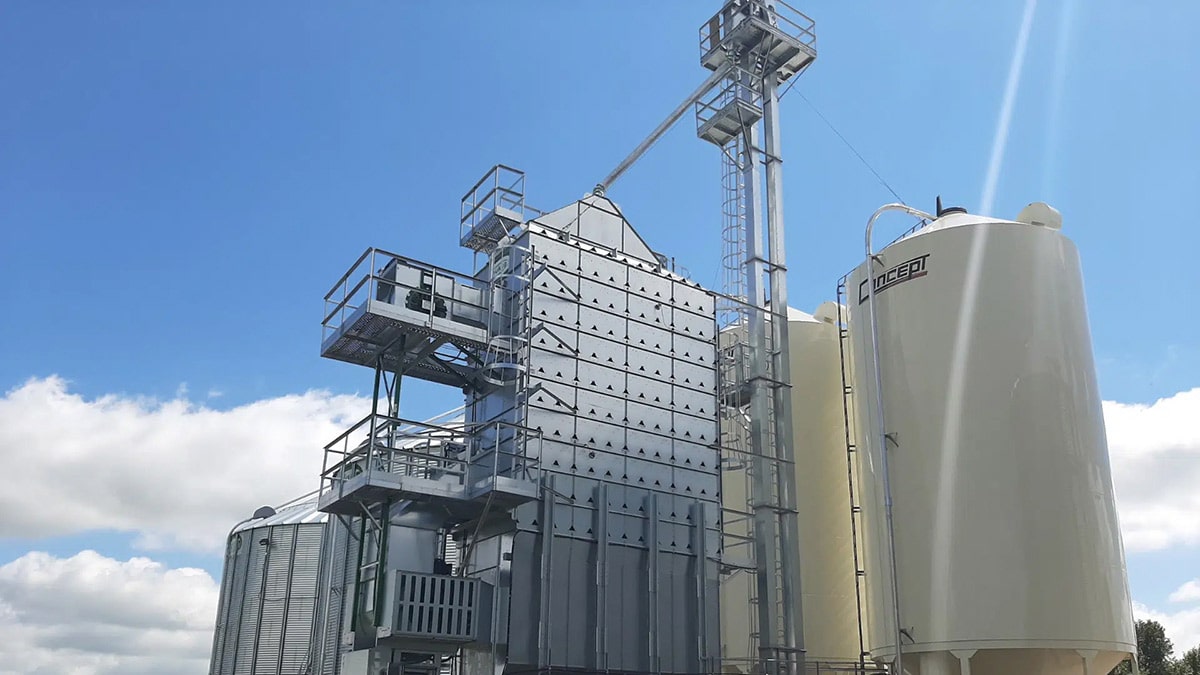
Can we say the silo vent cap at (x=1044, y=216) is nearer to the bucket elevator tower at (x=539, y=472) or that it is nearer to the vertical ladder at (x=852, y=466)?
the vertical ladder at (x=852, y=466)

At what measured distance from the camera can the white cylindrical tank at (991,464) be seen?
21766 mm

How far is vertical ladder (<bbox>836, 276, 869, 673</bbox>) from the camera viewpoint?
27.3 metres

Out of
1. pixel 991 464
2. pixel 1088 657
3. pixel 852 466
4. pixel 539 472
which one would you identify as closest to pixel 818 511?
pixel 852 466

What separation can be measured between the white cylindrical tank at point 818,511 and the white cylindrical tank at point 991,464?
2.81m

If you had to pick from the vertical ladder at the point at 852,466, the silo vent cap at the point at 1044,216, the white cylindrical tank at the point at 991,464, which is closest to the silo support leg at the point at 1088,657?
the white cylindrical tank at the point at 991,464

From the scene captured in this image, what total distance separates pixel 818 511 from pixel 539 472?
37.1ft

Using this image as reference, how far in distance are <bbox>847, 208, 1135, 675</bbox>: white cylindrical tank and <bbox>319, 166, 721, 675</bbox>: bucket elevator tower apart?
14.8ft

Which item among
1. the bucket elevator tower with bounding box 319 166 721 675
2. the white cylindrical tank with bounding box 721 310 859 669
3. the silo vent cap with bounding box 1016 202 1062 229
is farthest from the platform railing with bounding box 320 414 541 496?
the silo vent cap with bounding box 1016 202 1062 229

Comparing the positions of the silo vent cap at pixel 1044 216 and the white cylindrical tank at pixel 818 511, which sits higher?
the silo vent cap at pixel 1044 216

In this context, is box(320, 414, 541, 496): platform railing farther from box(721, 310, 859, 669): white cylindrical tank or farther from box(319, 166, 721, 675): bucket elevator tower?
box(721, 310, 859, 669): white cylindrical tank

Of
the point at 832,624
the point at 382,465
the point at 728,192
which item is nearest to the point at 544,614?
the point at 382,465

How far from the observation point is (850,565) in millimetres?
28438

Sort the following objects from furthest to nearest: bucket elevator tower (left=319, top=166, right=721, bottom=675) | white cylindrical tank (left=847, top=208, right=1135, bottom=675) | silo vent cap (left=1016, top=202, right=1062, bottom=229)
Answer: silo vent cap (left=1016, top=202, right=1062, bottom=229) → white cylindrical tank (left=847, top=208, right=1135, bottom=675) → bucket elevator tower (left=319, top=166, right=721, bottom=675)

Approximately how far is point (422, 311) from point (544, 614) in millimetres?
6360
